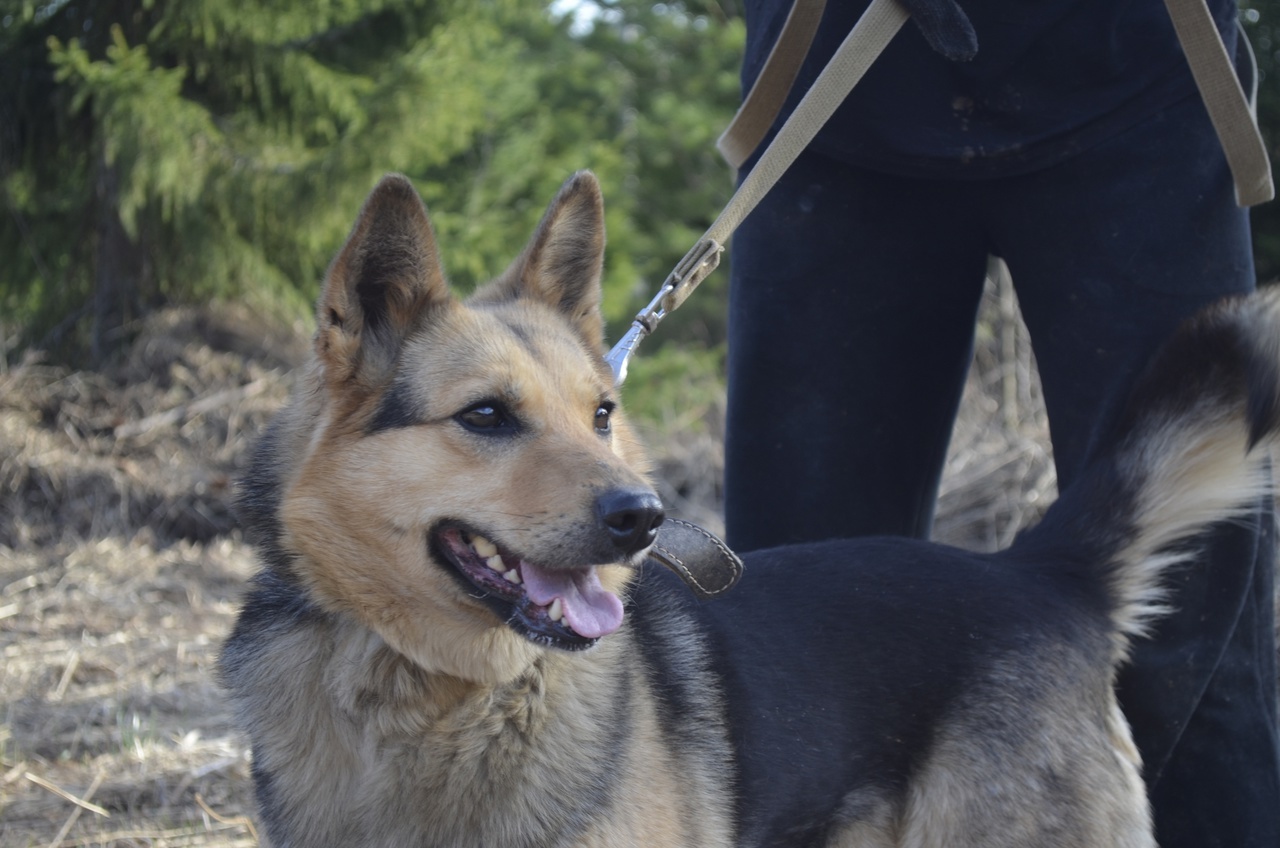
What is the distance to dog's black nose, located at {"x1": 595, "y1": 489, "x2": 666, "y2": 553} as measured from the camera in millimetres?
2148

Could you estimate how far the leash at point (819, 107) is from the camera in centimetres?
257

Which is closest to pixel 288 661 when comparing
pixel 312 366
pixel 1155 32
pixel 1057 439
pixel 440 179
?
pixel 312 366

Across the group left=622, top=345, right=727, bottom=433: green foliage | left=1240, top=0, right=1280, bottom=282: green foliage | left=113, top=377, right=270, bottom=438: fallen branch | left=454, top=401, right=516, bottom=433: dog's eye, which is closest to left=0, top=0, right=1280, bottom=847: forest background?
left=113, top=377, right=270, bottom=438: fallen branch

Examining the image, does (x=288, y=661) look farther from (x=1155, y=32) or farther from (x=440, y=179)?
(x=440, y=179)

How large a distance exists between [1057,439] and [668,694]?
51.7 inches

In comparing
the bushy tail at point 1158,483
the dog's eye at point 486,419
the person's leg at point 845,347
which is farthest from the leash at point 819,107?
the dog's eye at point 486,419

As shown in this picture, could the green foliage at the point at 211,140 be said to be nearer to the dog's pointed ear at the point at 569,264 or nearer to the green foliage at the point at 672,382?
the green foliage at the point at 672,382

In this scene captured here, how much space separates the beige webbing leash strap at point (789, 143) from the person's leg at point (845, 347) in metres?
0.27

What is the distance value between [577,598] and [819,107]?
1352 millimetres

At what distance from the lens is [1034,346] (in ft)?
9.93

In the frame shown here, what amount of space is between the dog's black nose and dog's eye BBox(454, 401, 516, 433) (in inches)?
13.0

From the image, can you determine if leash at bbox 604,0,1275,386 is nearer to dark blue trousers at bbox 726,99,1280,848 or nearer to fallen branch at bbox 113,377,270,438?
dark blue trousers at bbox 726,99,1280,848

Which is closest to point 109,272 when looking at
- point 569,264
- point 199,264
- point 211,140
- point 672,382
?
point 199,264

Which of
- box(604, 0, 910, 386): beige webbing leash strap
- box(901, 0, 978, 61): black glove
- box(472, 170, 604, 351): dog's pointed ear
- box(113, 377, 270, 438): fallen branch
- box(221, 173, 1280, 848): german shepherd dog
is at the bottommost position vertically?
box(113, 377, 270, 438): fallen branch
